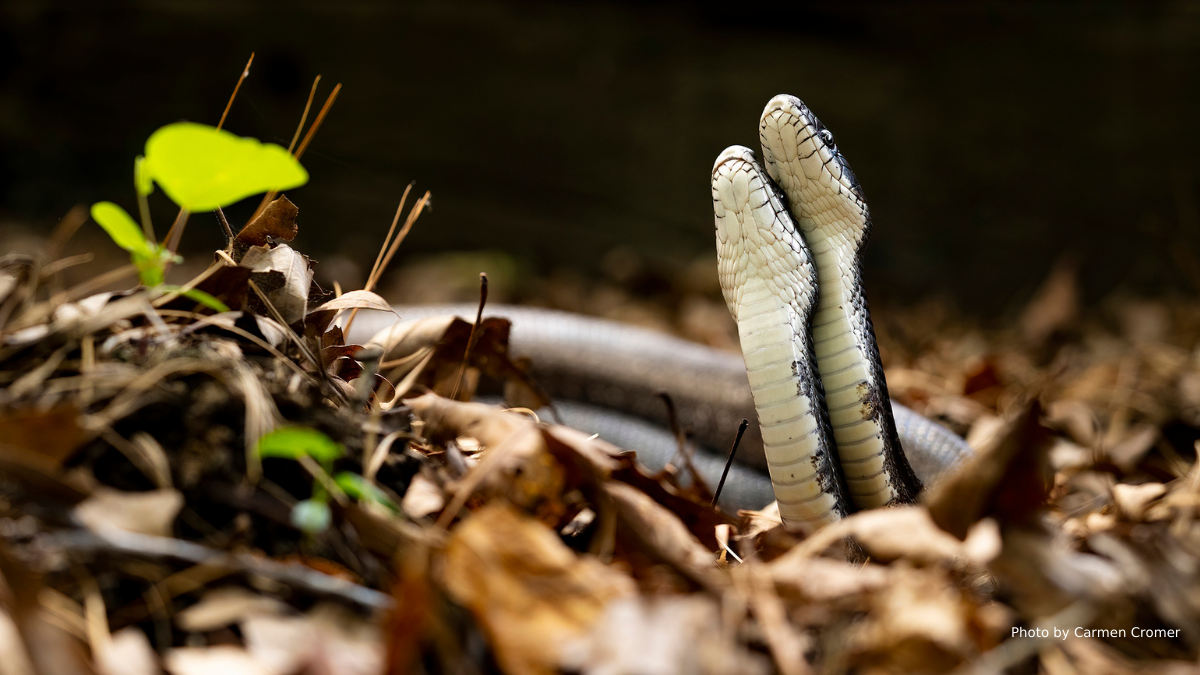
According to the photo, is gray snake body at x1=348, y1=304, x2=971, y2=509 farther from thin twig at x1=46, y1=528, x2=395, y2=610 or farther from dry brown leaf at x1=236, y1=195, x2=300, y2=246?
thin twig at x1=46, y1=528, x2=395, y2=610

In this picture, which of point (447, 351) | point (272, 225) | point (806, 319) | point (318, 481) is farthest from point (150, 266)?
point (806, 319)

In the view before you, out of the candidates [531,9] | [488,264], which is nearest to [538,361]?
[488,264]

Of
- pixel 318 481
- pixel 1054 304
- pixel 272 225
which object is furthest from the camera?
pixel 1054 304

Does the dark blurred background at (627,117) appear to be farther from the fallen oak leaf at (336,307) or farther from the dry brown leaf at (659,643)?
the dry brown leaf at (659,643)

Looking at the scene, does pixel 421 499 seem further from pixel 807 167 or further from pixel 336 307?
pixel 807 167

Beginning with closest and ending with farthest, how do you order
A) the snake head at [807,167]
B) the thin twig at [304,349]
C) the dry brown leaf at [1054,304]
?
1. the thin twig at [304,349]
2. the snake head at [807,167]
3. the dry brown leaf at [1054,304]

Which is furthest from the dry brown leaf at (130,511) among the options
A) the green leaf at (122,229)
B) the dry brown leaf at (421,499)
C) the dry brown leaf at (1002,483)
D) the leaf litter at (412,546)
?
the dry brown leaf at (1002,483)

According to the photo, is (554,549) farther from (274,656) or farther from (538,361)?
(538,361)

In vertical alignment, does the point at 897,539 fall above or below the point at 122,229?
below
